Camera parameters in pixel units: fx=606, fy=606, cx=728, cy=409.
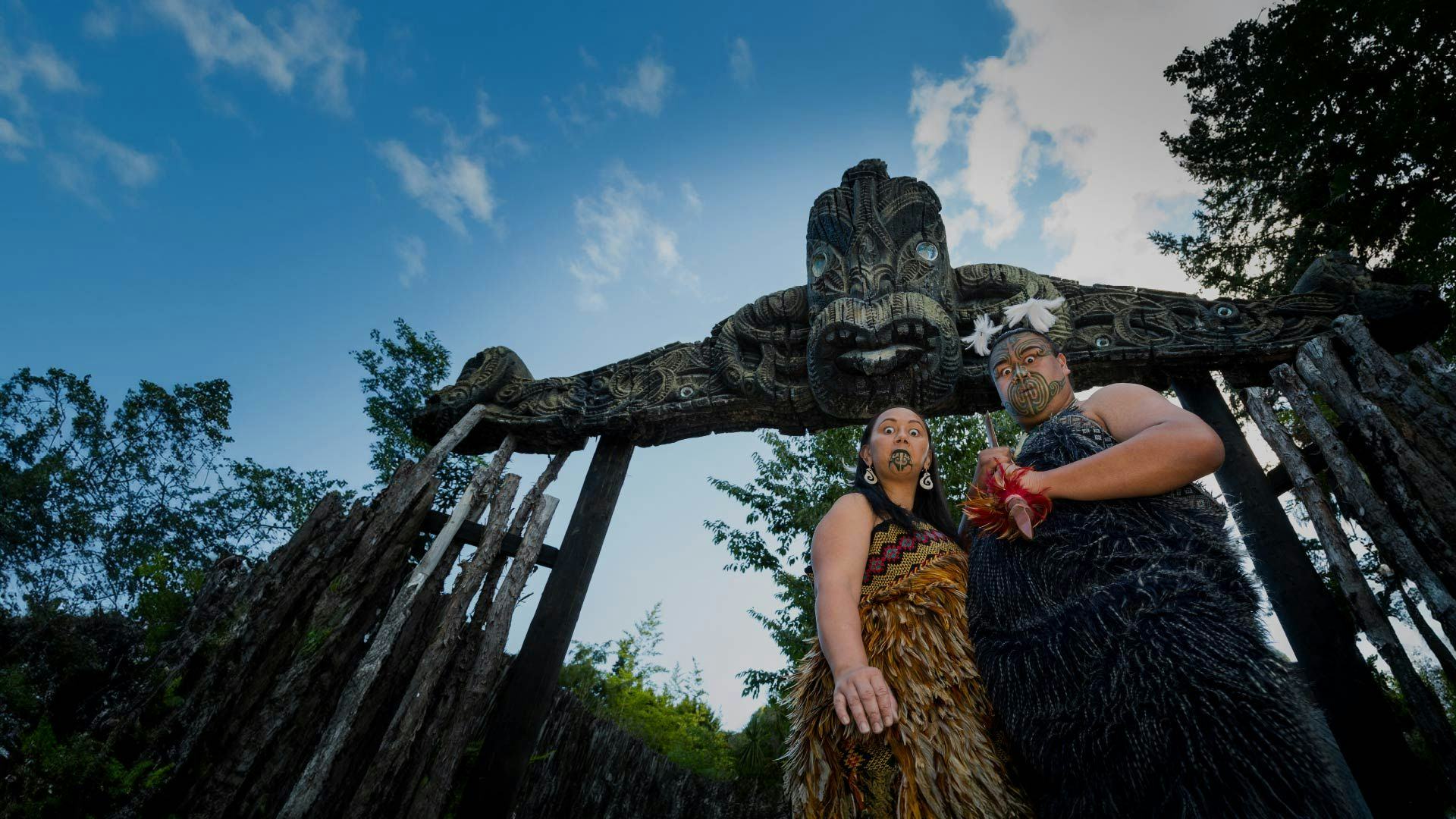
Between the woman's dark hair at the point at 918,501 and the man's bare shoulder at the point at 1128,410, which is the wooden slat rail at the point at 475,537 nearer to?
the woman's dark hair at the point at 918,501

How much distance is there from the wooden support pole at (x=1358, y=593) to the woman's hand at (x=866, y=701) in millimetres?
2464

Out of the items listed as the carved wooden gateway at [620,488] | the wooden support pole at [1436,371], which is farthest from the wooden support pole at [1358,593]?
the wooden support pole at [1436,371]

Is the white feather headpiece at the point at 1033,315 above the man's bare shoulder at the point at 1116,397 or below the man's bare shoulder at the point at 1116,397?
above

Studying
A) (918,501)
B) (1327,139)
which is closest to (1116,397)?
(918,501)

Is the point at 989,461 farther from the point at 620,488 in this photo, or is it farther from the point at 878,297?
the point at 620,488

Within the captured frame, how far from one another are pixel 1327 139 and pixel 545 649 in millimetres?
8893

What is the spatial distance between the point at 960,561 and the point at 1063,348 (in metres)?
2.30

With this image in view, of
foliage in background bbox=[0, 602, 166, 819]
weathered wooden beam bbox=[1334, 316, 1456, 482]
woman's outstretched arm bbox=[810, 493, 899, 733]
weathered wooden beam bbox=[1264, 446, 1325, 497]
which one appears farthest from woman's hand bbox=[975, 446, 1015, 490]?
foliage in background bbox=[0, 602, 166, 819]

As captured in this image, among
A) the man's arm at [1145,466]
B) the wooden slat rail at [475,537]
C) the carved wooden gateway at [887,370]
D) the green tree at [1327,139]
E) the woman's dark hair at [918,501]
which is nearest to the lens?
the man's arm at [1145,466]

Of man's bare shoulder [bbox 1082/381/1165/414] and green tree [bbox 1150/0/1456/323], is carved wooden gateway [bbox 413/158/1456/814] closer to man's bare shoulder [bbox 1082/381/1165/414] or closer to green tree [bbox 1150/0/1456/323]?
man's bare shoulder [bbox 1082/381/1165/414]

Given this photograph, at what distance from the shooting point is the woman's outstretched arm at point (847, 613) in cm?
136

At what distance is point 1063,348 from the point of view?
358 centimetres

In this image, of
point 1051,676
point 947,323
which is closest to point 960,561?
point 1051,676

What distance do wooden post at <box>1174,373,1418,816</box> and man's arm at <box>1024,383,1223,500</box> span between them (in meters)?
0.87
